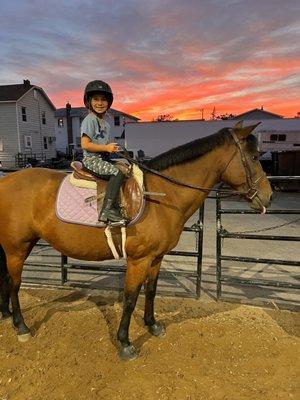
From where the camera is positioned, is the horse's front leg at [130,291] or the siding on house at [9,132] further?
the siding on house at [9,132]

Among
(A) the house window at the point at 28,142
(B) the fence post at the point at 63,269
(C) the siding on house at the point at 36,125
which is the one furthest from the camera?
(A) the house window at the point at 28,142

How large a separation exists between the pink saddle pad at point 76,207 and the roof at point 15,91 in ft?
112

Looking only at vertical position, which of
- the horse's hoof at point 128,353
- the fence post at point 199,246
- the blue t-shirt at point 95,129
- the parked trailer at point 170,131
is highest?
the parked trailer at point 170,131

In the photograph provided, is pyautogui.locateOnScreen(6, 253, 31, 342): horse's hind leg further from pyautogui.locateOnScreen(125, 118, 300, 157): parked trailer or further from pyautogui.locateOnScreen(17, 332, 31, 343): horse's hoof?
pyautogui.locateOnScreen(125, 118, 300, 157): parked trailer

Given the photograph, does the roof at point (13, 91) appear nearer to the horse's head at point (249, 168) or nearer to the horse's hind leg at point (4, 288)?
the horse's hind leg at point (4, 288)

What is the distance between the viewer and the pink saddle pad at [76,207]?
132 inches

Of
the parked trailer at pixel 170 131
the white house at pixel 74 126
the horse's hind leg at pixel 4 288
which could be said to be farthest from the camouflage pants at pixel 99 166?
the white house at pixel 74 126

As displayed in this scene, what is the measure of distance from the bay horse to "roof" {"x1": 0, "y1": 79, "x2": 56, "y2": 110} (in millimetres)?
33771

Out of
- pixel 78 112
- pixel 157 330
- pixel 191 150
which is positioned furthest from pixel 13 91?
pixel 157 330

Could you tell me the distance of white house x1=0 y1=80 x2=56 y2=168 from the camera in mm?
33844

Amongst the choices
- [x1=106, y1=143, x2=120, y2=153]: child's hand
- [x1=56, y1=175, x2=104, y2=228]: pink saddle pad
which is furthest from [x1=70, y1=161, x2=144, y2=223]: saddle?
[x1=106, y1=143, x2=120, y2=153]: child's hand

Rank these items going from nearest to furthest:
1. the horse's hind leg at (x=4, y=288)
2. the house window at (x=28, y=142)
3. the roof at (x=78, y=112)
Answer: the horse's hind leg at (x=4, y=288) → the house window at (x=28, y=142) → the roof at (x=78, y=112)

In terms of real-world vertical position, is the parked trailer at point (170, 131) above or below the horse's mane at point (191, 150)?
above

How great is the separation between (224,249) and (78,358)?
4410 millimetres
